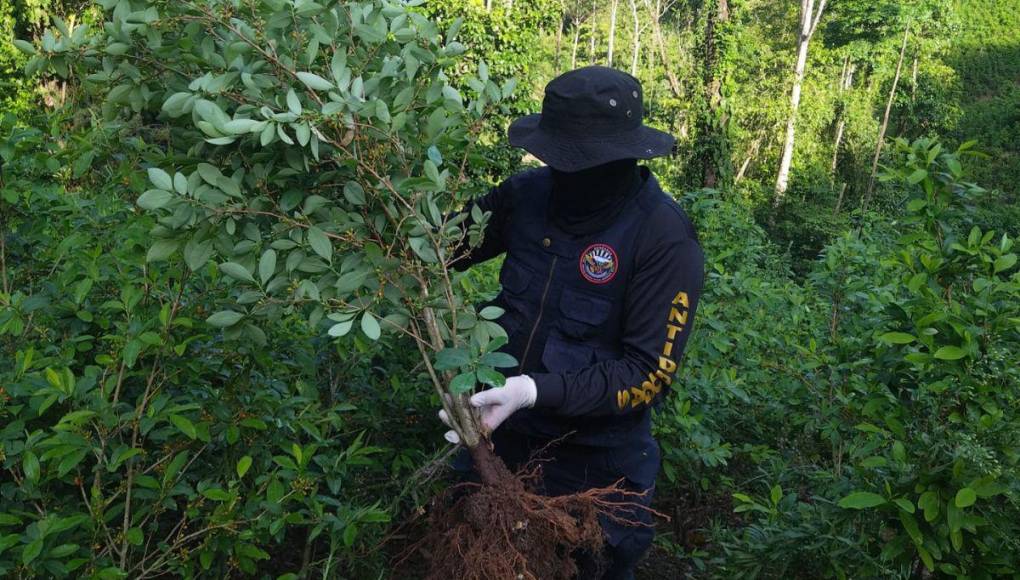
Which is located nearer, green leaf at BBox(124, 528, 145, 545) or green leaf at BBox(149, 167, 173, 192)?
green leaf at BBox(149, 167, 173, 192)

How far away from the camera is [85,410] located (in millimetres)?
1995

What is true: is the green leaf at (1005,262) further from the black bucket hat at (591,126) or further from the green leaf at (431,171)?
the green leaf at (431,171)

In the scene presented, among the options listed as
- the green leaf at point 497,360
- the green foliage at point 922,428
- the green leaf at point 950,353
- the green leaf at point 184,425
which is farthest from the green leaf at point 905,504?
the green leaf at point 184,425

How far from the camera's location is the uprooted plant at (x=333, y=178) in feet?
5.98

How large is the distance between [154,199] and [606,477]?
1.39 meters

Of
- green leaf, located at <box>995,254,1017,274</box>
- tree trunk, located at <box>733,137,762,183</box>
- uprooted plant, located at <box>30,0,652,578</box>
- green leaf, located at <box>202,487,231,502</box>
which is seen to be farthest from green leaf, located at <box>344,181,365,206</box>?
tree trunk, located at <box>733,137,762,183</box>

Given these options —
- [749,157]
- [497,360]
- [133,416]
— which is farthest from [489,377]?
[749,157]

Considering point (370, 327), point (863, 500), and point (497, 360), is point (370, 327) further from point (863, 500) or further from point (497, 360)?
point (863, 500)

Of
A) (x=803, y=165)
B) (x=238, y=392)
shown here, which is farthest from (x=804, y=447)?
(x=803, y=165)

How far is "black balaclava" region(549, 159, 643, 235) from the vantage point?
2.23 metres

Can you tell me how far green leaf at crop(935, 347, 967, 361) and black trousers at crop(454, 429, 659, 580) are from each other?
815mm

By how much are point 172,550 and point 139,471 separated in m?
0.23

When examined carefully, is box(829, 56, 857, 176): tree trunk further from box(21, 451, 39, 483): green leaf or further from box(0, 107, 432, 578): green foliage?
box(21, 451, 39, 483): green leaf

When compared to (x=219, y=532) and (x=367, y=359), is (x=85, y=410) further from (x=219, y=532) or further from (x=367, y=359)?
(x=367, y=359)
